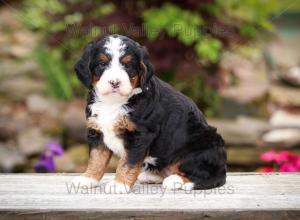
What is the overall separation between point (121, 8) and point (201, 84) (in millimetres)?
1884

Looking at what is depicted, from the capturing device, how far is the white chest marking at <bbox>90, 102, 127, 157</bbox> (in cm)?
431

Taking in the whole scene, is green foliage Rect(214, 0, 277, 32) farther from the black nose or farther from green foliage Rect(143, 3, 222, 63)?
the black nose

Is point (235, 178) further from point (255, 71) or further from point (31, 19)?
point (255, 71)

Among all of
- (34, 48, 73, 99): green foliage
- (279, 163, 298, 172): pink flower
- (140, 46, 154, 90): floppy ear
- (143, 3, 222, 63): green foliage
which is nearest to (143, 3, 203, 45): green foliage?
(143, 3, 222, 63): green foliage

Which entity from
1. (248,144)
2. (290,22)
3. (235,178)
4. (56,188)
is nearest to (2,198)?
(56,188)

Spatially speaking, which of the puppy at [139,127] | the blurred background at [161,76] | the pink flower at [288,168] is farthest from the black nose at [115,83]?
the blurred background at [161,76]

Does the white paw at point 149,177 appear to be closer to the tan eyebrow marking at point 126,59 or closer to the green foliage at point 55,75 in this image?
the tan eyebrow marking at point 126,59

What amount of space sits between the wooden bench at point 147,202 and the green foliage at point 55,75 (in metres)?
5.65

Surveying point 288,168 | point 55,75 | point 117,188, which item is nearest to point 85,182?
point 117,188

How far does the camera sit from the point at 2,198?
13.9 ft

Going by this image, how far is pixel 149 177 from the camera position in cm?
479

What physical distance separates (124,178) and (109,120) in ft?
1.45

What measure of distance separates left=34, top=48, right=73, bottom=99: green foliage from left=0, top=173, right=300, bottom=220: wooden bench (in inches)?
223

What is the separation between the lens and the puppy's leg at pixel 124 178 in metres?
4.34
